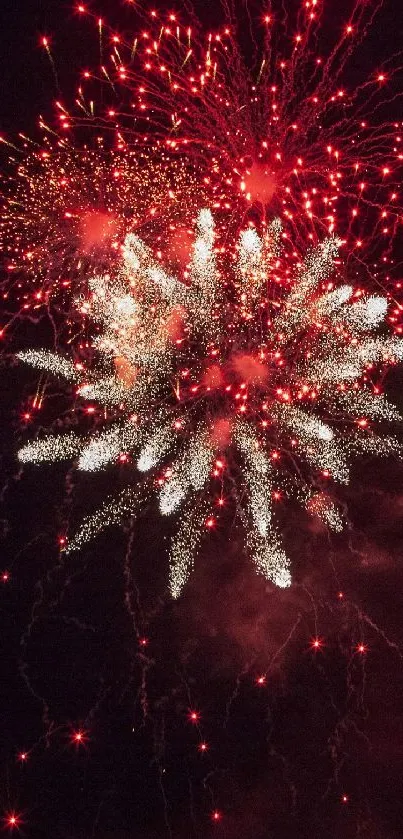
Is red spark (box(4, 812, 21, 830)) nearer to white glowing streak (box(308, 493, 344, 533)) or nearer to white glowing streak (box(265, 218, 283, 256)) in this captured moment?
white glowing streak (box(308, 493, 344, 533))

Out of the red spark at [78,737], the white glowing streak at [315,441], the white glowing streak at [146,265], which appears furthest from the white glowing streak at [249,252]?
the red spark at [78,737]

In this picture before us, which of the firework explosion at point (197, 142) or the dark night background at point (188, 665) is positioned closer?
the dark night background at point (188, 665)

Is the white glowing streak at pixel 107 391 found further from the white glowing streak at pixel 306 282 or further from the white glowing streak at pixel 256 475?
the white glowing streak at pixel 306 282

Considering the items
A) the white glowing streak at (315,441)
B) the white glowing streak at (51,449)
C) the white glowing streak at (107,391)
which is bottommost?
the white glowing streak at (51,449)

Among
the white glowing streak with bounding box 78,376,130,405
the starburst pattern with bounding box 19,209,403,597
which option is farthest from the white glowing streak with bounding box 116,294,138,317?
the white glowing streak with bounding box 78,376,130,405

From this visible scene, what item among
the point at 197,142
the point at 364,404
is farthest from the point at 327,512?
the point at 197,142

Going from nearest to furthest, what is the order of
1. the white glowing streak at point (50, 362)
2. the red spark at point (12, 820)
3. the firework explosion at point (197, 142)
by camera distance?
the red spark at point (12, 820) → the firework explosion at point (197, 142) → the white glowing streak at point (50, 362)

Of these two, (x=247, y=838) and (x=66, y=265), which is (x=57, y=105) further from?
(x=247, y=838)

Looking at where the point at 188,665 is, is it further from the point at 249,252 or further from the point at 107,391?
the point at 249,252
